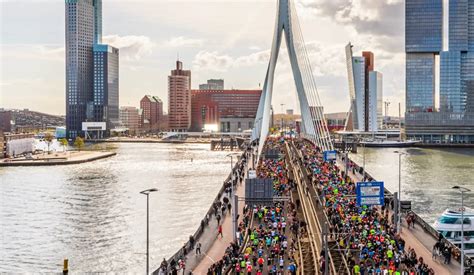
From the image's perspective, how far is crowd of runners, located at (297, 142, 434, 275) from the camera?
20281 millimetres

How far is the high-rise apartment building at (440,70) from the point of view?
142m

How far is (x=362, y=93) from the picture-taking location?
595 ft

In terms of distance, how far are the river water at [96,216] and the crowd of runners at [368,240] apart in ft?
28.1

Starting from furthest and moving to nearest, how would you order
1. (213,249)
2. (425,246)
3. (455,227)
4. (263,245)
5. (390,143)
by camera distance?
(390,143) → (455,227) → (425,246) → (213,249) → (263,245)

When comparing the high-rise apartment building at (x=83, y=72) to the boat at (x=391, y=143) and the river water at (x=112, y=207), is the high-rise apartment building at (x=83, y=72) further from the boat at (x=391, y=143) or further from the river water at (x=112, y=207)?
the river water at (x=112, y=207)

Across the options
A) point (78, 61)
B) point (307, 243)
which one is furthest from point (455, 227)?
point (78, 61)

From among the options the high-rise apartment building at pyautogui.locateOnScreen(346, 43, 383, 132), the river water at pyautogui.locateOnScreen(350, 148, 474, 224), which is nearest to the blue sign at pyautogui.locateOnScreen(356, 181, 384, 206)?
the river water at pyautogui.locateOnScreen(350, 148, 474, 224)

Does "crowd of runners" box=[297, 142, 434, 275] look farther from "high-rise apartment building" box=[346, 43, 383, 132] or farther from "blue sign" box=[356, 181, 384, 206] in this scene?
"high-rise apartment building" box=[346, 43, 383, 132]

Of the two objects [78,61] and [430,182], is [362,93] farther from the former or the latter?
[430,182]

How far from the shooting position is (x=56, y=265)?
2733 cm

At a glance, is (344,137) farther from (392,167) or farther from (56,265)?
(56,265)

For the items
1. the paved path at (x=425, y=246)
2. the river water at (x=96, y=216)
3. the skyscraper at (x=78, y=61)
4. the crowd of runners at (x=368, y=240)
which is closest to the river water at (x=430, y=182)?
the crowd of runners at (x=368, y=240)

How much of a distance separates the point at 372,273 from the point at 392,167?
57.8m

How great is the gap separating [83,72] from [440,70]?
115314 millimetres
